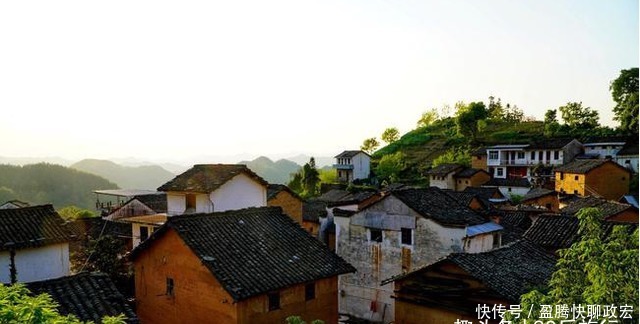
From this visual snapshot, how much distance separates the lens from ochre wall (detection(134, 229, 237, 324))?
1246 centimetres

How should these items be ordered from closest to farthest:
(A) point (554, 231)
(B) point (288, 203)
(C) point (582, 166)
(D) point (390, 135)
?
(A) point (554, 231) → (B) point (288, 203) → (C) point (582, 166) → (D) point (390, 135)

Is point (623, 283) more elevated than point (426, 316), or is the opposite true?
point (623, 283)

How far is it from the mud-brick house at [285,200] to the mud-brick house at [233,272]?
1312 centimetres

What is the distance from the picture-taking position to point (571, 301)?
6309 mm

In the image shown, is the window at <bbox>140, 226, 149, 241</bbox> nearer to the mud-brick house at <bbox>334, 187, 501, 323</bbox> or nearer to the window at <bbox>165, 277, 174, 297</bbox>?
the mud-brick house at <bbox>334, 187, 501, 323</bbox>

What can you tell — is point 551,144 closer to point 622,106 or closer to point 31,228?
point 622,106

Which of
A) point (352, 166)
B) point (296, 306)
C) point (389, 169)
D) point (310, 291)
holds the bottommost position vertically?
point (296, 306)

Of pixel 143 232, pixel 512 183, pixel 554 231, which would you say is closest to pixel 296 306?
pixel 554 231

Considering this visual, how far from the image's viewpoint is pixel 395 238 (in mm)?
19438

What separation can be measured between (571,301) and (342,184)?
1999 inches

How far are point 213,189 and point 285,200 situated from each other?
8.59m

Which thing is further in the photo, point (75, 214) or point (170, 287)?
point (75, 214)

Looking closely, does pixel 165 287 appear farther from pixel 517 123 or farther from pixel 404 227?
pixel 517 123

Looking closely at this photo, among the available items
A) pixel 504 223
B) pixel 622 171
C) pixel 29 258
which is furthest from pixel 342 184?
pixel 29 258
